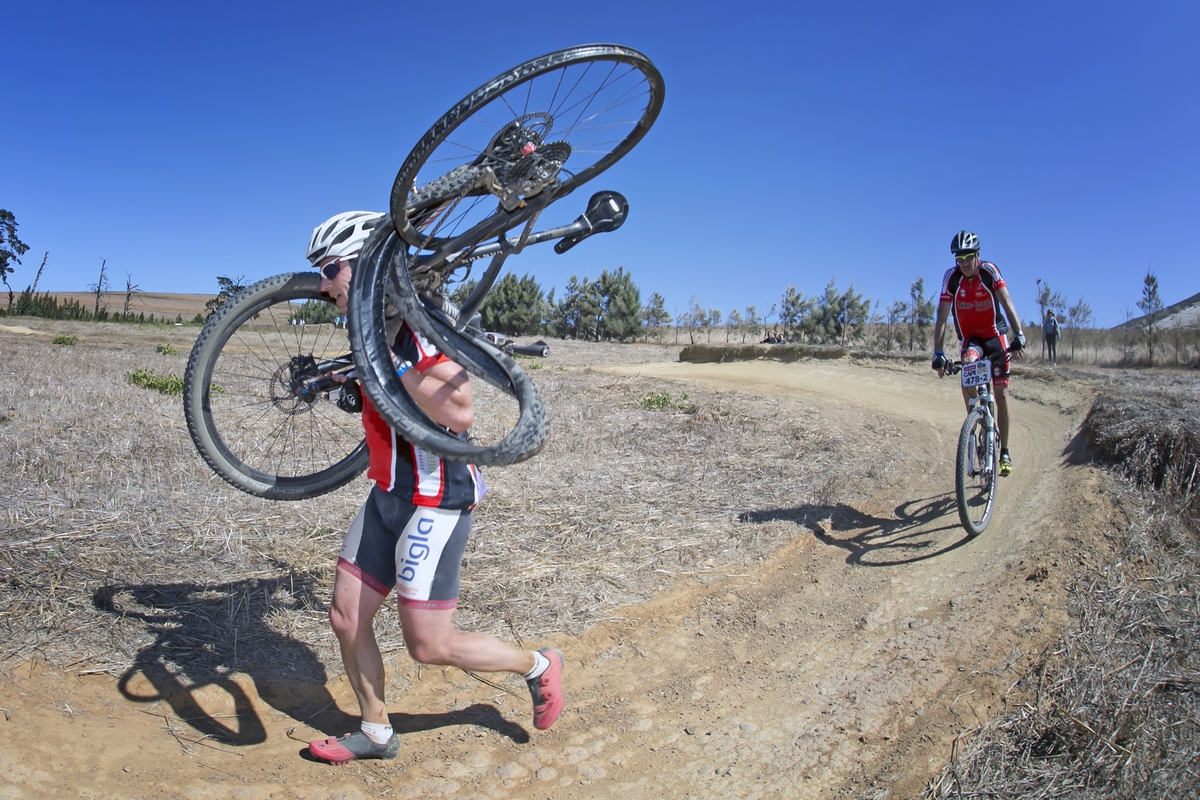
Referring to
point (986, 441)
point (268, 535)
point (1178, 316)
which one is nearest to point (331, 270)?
point (268, 535)

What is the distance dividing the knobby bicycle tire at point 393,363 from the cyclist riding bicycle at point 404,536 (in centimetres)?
11

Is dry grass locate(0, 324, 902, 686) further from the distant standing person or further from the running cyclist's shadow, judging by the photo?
the distant standing person

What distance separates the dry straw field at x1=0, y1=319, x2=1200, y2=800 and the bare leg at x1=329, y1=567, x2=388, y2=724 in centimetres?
41

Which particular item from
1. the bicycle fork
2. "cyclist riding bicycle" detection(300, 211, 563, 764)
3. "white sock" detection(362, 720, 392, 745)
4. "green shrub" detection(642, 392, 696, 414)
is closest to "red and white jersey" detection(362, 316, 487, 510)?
"cyclist riding bicycle" detection(300, 211, 563, 764)

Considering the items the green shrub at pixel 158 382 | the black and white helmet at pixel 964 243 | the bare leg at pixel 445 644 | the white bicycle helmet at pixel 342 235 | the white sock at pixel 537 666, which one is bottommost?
the white sock at pixel 537 666

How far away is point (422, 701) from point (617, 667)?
3.71 feet

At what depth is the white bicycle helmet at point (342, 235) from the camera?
3.23 metres

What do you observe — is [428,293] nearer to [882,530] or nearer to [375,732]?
[375,732]

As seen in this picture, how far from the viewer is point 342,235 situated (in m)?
3.27

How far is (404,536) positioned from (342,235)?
139 cm

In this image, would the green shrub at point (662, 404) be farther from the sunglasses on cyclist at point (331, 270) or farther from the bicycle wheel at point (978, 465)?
the sunglasses on cyclist at point (331, 270)

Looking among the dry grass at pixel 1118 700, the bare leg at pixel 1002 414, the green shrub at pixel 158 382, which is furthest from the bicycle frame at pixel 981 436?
the green shrub at pixel 158 382

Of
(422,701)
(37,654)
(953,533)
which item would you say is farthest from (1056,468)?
(37,654)

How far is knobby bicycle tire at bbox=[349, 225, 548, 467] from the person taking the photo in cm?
260
